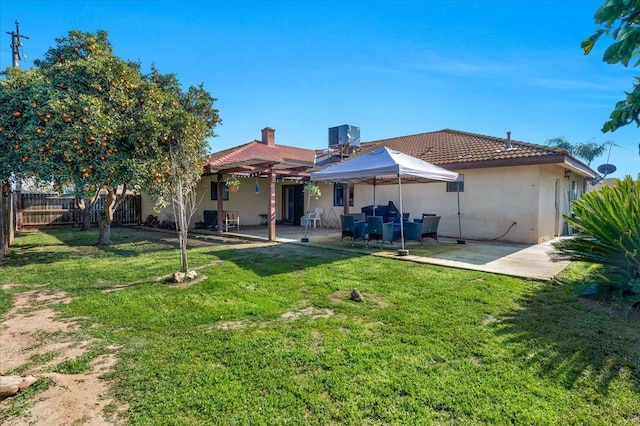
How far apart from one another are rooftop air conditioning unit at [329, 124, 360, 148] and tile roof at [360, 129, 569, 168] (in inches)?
31.9

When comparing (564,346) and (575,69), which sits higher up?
(575,69)

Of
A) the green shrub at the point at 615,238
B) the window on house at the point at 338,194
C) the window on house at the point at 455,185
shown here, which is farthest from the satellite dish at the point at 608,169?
the green shrub at the point at 615,238

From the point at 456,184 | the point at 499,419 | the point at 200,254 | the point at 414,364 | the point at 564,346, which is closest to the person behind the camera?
the point at 499,419

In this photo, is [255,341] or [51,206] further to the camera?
[51,206]

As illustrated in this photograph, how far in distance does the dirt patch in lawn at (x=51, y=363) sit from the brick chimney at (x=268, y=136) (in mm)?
14955

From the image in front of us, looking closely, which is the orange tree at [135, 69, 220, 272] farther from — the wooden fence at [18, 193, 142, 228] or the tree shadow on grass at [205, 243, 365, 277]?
the wooden fence at [18, 193, 142, 228]

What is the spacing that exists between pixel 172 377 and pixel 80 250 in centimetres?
850

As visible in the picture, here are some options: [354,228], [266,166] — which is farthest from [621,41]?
[266,166]

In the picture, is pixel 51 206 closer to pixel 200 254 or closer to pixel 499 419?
pixel 200 254

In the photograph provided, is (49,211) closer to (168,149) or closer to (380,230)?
(168,149)

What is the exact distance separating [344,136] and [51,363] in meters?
16.2

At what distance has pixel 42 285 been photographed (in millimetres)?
5711

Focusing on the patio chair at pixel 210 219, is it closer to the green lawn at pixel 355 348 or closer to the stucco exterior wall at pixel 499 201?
the stucco exterior wall at pixel 499 201

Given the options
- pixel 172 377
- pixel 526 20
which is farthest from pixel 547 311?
pixel 526 20
